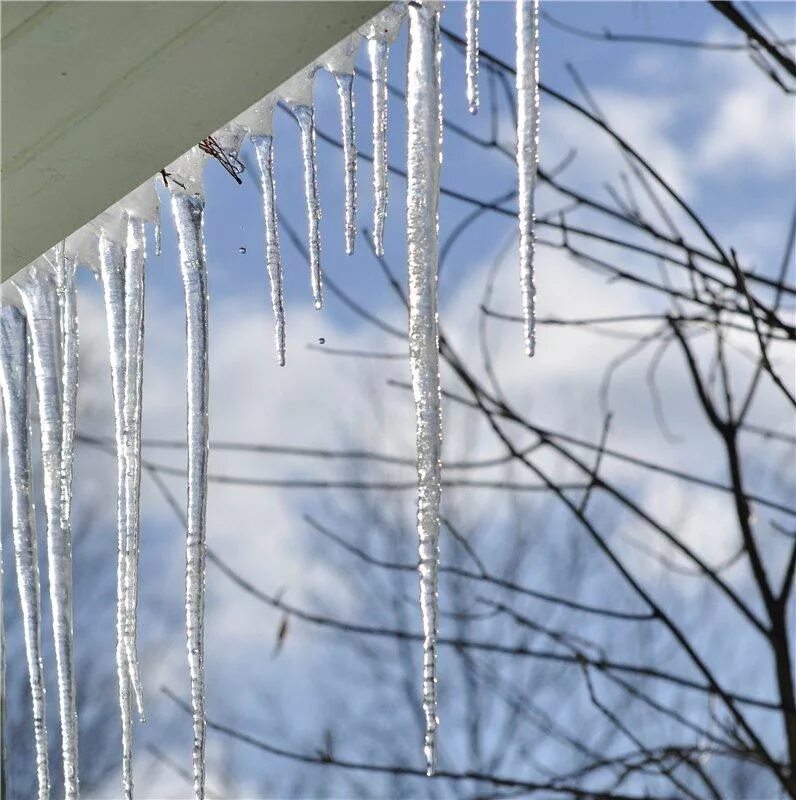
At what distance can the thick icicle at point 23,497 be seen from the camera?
3.67 feet

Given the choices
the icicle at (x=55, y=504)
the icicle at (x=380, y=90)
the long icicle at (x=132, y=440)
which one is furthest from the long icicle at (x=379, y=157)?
the icicle at (x=55, y=504)

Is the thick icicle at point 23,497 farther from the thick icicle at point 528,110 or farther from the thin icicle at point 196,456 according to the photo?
the thick icicle at point 528,110

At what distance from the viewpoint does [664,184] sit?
1.60 meters

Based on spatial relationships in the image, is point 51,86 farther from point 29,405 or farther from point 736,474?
point 736,474

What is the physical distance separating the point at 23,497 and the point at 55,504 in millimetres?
60

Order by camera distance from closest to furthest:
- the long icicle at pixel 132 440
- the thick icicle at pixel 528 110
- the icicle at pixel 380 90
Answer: the icicle at pixel 380 90 < the thick icicle at pixel 528 110 < the long icicle at pixel 132 440

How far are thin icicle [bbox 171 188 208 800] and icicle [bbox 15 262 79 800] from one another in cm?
17

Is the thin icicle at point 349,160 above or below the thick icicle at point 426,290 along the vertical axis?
above

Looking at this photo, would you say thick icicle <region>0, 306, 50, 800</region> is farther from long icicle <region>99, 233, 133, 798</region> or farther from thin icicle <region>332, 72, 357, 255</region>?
thin icicle <region>332, 72, 357, 255</region>

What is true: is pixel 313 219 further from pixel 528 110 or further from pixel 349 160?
pixel 528 110

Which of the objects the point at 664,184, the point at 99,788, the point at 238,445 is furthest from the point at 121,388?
the point at 99,788

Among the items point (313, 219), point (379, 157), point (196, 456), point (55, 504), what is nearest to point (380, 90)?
point (379, 157)

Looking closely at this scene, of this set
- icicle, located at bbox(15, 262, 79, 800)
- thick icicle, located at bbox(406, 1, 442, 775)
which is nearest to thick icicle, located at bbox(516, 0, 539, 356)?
thick icicle, located at bbox(406, 1, 442, 775)

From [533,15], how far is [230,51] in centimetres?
36
